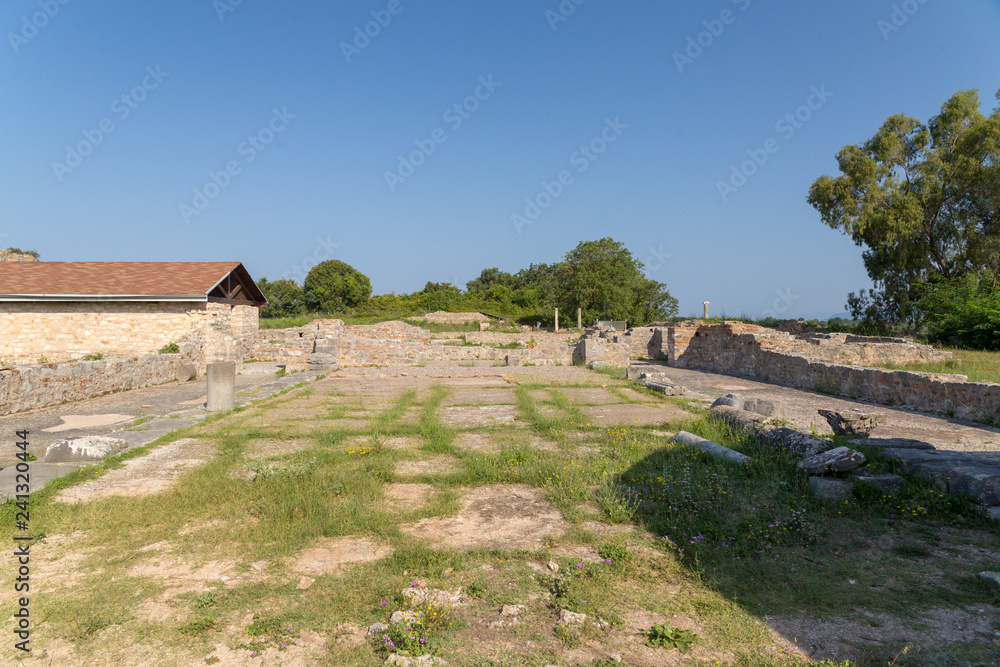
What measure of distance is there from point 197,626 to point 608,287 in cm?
4241

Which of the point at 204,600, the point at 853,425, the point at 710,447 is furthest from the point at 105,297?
the point at 853,425

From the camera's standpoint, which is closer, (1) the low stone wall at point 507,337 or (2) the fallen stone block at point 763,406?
(2) the fallen stone block at point 763,406

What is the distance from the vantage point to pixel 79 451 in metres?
5.94

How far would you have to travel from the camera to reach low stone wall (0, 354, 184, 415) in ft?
29.2

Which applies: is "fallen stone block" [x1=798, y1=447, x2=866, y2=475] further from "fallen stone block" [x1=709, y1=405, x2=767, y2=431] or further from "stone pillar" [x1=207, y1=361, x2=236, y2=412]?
"stone pillar" [x1=207, y1=361, x2=236, y2=412]

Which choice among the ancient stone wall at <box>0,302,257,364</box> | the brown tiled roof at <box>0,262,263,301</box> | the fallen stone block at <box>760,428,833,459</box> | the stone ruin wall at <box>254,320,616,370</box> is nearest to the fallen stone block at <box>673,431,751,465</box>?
the fallen stone block at <box>760,428,833,459</box>

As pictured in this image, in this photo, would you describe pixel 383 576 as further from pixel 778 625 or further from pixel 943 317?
pixel 943 317

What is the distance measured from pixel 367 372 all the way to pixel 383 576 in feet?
45.9

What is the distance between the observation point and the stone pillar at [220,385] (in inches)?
371

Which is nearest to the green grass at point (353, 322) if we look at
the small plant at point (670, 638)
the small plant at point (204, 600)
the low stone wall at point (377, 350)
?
the low stone wall at point (377, 350)

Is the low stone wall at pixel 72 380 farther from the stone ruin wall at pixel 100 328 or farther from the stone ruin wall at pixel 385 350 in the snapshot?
the stone ruin wall at pixel 385 350

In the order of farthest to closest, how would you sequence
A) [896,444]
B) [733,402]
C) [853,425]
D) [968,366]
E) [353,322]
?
[353,322] → [968,366] → [733,402] → [853,425] → [896,444]

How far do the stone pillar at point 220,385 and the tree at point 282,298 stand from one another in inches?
1922

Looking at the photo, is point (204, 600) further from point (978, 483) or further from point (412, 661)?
point (978, 483)
